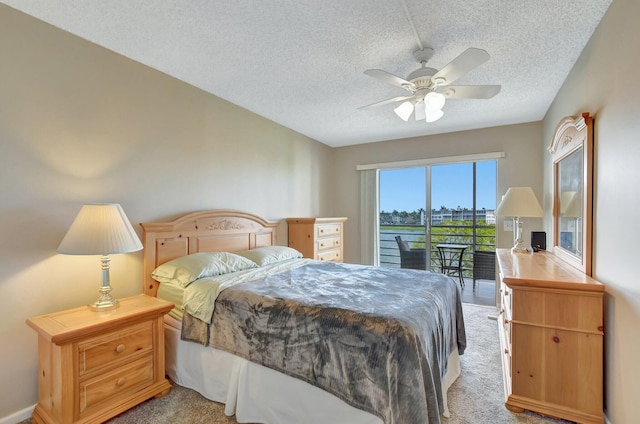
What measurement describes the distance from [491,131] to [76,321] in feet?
15.9

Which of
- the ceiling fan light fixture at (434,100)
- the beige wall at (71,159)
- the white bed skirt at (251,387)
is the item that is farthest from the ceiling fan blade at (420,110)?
the beige wall at (71,159)

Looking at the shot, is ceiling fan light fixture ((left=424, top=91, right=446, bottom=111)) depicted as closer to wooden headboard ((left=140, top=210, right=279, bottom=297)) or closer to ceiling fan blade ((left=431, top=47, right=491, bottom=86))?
ceiling fan blade ((left=431, top=47, right=491, bottom=86))

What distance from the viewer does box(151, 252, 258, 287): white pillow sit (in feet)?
7.45

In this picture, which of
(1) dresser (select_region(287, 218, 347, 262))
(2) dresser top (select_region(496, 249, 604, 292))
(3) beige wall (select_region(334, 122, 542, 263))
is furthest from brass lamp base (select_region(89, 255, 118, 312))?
(3) beige wall (select_region(334, 122, 542, 263))

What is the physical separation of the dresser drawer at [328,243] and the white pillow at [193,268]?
1642 mm

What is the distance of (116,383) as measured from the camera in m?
1.82

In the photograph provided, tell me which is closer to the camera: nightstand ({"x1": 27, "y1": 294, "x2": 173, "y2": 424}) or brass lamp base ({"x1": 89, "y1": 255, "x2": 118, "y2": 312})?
nightstand ({"x1": 27, "y1": 294, "x2": 173, "y2": 424})

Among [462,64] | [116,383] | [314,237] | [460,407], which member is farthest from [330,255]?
[462,64]

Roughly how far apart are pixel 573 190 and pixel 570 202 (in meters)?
0.13

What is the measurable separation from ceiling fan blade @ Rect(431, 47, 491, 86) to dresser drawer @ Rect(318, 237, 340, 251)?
8.47 ft

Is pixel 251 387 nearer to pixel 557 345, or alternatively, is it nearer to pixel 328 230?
pixel 557 345

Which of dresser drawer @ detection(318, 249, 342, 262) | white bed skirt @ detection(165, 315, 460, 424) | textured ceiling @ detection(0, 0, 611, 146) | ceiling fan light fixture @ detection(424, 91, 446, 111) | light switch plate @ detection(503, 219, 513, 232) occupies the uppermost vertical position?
textured ceiling @ detection(0, 0, 611, 146)

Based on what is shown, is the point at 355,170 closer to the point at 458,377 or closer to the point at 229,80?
the point at 229,80

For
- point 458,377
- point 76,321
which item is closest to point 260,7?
point 76,321
